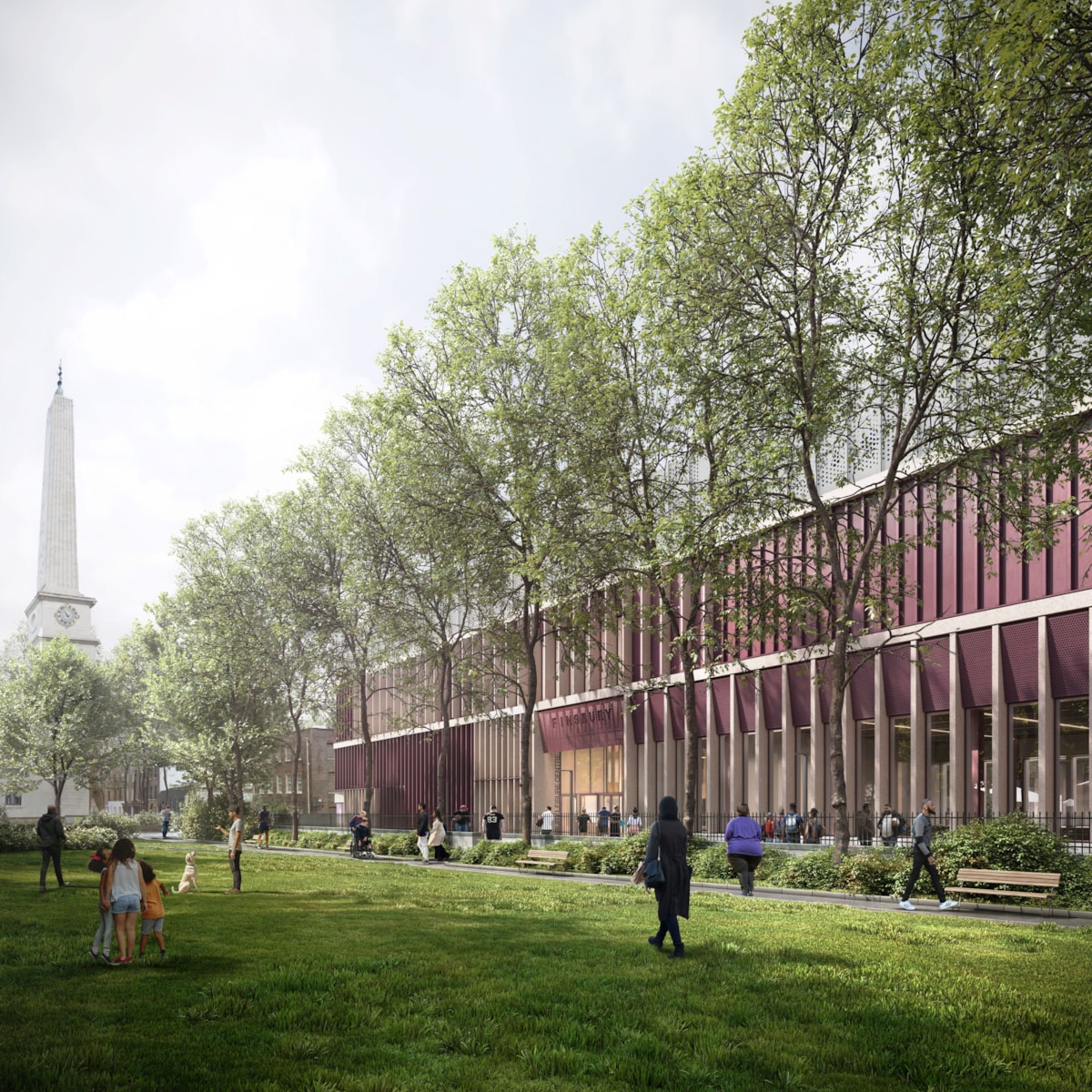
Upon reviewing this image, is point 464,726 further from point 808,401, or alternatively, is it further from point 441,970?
point 441,970

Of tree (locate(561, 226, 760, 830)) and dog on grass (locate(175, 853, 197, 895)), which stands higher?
tree (locate(561, 226, 760, 830))

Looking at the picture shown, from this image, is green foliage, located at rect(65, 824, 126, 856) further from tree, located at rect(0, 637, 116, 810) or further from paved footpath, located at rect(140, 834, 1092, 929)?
tree, located at rect(0, 637, 116, 810)

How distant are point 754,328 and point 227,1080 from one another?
912 inches

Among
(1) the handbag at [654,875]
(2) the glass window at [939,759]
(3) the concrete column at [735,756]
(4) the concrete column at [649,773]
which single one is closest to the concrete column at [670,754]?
(4) the concrete column at [649,773]

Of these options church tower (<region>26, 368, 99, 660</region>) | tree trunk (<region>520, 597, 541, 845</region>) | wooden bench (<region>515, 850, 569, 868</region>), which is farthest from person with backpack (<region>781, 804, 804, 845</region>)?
church tower (<region>26, 368, 99, 660</region>)

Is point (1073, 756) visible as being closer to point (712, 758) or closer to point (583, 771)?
point (712, 758)

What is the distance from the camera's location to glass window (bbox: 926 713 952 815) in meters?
36.4

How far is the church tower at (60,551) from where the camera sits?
288 feet

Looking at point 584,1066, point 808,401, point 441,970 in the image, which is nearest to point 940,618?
point 808,401

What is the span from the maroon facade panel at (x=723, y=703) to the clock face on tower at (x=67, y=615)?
192ft

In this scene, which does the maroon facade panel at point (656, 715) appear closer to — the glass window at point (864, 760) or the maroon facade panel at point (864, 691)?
the glass window at point (864, 760)

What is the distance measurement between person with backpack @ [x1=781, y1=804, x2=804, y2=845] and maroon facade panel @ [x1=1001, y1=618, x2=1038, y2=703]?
8569 mm

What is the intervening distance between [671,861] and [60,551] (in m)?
83.0

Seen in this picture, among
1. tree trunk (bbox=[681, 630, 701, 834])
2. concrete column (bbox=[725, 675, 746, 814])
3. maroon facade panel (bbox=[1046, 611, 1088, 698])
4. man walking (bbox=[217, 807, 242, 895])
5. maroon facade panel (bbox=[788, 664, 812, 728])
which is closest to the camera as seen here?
man walking (bbox=[217, 807, 242, 895])
